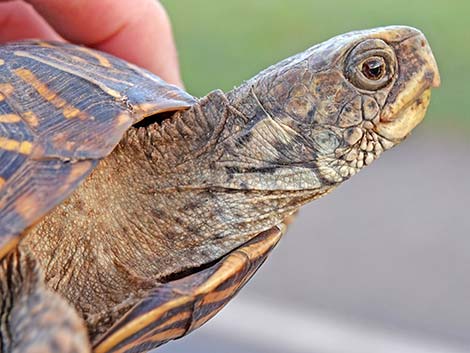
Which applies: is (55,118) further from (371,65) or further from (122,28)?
(122,28)

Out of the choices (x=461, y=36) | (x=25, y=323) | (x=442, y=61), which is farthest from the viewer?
(x=461, y=36)

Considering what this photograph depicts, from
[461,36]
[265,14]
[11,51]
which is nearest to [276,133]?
[11,51]

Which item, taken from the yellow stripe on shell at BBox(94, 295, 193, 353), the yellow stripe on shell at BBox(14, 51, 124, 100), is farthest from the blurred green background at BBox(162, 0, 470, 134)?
the yellow stripe on shell at BBox(94, 295, 193, 353)

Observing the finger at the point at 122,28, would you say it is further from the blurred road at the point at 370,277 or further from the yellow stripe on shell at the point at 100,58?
the blurred road at the point at 370,277

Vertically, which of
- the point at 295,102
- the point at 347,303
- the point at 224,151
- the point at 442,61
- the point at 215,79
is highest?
the point at 442,61

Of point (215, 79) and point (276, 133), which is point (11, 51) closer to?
point (276, 133)

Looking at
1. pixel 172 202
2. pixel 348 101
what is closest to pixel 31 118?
pixel 172 202
